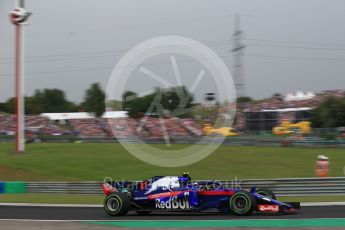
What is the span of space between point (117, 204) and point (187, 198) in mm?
1599

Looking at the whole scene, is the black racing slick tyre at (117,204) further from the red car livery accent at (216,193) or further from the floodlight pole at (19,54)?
the floodlight pole at (19,54)

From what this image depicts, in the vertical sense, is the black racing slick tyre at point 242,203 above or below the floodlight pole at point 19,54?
below

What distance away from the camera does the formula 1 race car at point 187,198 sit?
1061cm

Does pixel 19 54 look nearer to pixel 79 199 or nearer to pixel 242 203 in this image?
pixel 79 199

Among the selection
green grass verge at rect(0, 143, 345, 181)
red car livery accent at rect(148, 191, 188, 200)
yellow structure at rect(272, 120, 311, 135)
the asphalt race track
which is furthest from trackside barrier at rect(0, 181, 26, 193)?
yellow structure at rect(272, 120, 311, 135)

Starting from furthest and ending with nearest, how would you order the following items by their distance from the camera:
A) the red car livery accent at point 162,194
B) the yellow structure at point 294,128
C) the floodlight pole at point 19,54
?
the yellow structure at point 294,128 < the floodlight pole at point 19,54 < the red car livery accent at point 162,194

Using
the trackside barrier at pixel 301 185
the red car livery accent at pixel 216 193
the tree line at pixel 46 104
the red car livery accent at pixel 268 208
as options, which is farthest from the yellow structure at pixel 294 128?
the tree line at pixel 46 104

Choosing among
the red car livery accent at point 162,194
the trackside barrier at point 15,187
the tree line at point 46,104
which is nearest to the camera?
the red car livery accent at point 162,194

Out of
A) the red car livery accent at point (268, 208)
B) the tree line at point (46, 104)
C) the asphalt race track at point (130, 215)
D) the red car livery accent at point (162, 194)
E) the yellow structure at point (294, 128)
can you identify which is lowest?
the asphalt race track at point (130, 215)

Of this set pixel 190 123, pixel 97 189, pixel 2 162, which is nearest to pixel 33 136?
pixel 2 162

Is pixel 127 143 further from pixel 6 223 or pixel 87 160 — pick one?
pixel 87 160

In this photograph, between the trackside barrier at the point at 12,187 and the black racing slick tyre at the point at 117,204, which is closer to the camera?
the black racing slick tyre at the point at 117,204

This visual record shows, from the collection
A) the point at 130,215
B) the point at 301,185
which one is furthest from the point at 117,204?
the point at 301,185

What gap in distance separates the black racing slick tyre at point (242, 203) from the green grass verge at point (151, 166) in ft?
42.5
